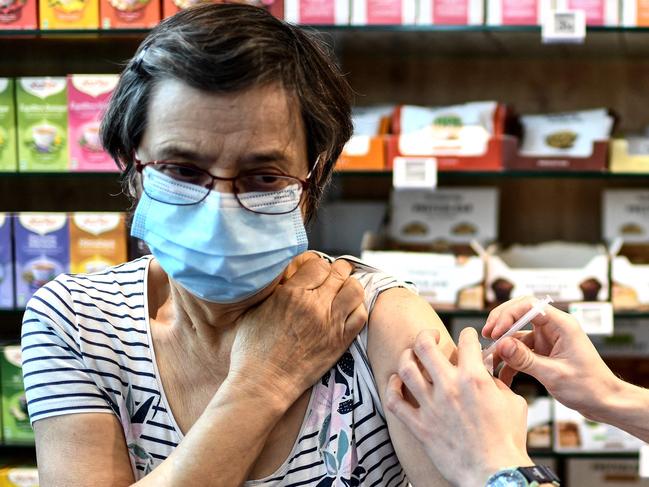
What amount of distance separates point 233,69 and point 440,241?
1.91 meters

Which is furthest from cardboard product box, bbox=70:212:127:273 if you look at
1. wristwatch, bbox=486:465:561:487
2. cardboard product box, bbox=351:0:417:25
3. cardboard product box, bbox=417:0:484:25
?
wristwatch, bbox=486:465:561:487

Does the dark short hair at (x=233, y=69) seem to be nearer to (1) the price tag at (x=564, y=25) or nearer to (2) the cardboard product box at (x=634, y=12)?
(1) the price tag at (x=564, y=25)

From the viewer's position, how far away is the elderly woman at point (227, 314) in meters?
1.20

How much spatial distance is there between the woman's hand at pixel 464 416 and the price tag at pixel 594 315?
70.6 inches

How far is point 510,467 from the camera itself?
0.99 metres

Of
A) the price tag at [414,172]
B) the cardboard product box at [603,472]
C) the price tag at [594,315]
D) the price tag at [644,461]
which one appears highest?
the price tag at [414,172]

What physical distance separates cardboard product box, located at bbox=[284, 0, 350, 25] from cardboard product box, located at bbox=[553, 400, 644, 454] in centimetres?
151

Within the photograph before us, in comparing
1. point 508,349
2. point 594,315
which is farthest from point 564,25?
point 508,349

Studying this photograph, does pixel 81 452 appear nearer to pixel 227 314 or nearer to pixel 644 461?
pixel 227 314

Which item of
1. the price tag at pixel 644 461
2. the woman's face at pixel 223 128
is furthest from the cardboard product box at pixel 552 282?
the woman's face at pixel 223 128

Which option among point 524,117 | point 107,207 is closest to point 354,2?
point 524,117

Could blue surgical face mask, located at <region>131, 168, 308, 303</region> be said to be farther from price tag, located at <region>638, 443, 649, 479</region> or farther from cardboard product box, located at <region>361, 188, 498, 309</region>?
price tag, located at <region>638, 443, 649, 479</region>

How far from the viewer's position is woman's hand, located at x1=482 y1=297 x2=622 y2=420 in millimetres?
1317

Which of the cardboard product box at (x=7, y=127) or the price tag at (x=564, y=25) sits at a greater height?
the price tag at (x=564, y=25)
